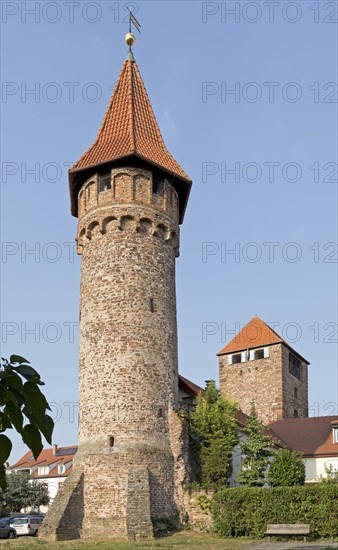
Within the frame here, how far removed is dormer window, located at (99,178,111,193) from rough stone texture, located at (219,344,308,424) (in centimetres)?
2332

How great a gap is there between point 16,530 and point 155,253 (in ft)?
52.4

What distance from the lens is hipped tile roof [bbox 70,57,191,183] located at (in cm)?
2870

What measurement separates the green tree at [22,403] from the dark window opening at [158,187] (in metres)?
25.7

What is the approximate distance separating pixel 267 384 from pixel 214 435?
73.7ft

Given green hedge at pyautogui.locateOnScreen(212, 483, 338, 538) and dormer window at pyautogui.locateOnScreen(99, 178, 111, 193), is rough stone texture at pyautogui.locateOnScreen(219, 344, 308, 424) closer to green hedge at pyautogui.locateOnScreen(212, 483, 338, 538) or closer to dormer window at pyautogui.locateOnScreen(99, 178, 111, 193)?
green hedge at pyautogui.locateOnScreen(212, 483, 338, 538)

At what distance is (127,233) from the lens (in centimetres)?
2727

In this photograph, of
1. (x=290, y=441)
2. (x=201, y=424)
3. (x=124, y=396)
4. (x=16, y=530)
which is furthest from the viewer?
(x=290, y=441)

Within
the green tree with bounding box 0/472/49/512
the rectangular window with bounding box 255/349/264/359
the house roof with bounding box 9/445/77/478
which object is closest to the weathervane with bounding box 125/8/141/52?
the rectangular window with bounding box 255/349/264/359

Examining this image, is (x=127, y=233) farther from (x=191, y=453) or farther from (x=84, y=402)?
(x=191, y=453)

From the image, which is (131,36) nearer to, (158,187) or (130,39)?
(130,39)

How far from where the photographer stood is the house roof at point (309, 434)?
3903cm

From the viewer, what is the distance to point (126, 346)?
2597cm

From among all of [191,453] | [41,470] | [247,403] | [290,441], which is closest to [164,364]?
[191,453]

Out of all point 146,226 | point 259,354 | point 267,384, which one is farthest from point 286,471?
point 259,354
